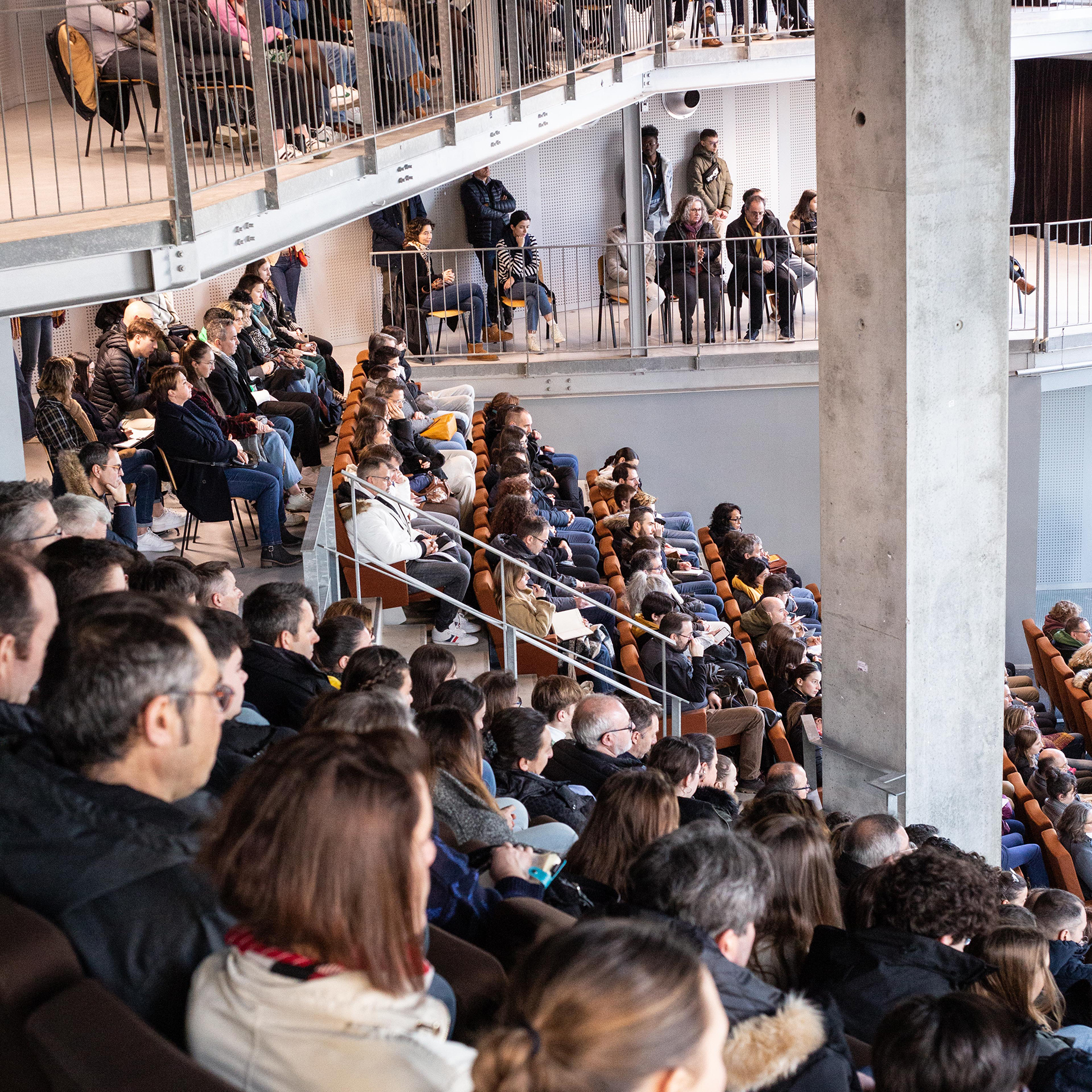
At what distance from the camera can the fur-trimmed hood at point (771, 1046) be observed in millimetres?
2031

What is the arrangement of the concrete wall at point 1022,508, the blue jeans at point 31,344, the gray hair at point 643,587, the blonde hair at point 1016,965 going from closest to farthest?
the blonde hair at point 1016,965 → the gray hair at point 643,587 → the blue jeans at point 31,344 → the concrete wall at point 1022,508

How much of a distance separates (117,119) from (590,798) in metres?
3.74

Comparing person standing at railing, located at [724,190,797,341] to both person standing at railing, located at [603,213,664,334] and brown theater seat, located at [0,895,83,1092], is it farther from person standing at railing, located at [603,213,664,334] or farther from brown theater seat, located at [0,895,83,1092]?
brown theater seat, located at [0,895,83,1092]

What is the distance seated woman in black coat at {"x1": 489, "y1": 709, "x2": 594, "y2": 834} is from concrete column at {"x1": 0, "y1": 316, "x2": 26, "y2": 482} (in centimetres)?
229

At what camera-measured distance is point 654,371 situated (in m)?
11.7

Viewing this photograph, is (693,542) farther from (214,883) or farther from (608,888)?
(214,883)

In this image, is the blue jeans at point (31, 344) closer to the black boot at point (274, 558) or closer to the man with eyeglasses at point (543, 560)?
the black boot at point (274, 558)

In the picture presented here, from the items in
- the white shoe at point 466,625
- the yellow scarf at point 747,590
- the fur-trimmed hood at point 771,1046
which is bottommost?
the yellow scarf at point 747,590

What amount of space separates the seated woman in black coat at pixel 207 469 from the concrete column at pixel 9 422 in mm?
1036

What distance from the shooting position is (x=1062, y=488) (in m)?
13.9

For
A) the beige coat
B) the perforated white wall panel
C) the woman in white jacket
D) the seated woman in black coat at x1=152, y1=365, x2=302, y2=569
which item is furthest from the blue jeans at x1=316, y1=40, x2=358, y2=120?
the perforated white wall panel

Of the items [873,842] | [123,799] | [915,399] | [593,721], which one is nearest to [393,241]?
[915,399]

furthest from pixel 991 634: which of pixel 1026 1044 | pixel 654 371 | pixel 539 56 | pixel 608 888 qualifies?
pixel 654 371

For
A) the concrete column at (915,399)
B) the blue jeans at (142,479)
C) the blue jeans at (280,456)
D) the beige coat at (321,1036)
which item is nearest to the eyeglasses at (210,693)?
the beige coat at (321,1036)
